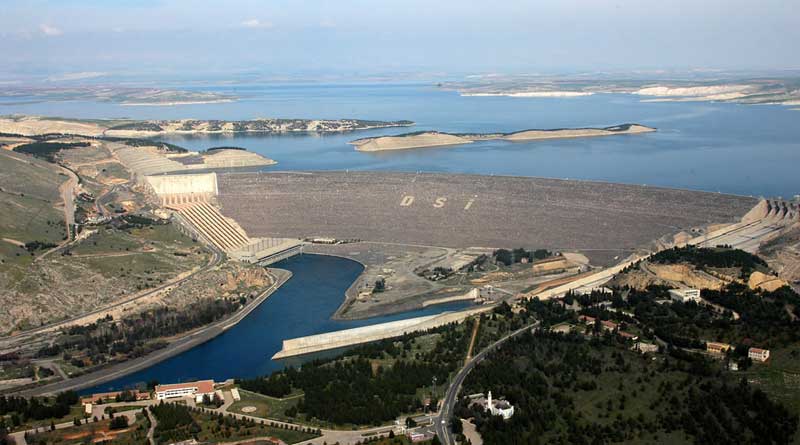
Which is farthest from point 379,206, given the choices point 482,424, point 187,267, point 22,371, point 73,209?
point 482,424

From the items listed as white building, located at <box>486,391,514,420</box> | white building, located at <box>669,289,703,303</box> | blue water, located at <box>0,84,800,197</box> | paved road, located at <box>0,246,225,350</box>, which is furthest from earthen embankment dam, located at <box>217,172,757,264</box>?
white building, located at <box>486,391,514,420</box>

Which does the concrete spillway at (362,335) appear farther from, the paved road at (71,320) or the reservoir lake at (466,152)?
the paved road at (71,320)

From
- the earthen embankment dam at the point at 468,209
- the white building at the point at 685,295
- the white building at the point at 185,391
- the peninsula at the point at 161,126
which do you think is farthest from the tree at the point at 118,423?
the peninsula at the point at 161,126

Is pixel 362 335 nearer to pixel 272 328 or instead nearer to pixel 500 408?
pixel 272 328

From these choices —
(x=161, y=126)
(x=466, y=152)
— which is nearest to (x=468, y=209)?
(x=466, y=152)

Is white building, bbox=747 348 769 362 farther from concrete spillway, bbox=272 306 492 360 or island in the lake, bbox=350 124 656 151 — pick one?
island in the lake, bbox=350 124 656 151

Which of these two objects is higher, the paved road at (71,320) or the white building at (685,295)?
the white building at (685,295)
